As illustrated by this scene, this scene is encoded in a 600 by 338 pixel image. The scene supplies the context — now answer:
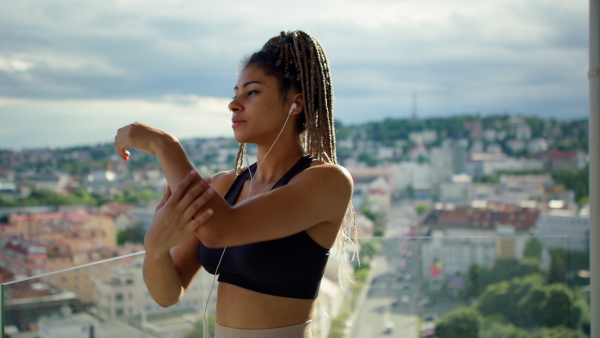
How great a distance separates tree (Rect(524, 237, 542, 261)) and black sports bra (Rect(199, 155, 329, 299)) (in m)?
2.16

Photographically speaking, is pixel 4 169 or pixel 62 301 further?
pixel 4 169

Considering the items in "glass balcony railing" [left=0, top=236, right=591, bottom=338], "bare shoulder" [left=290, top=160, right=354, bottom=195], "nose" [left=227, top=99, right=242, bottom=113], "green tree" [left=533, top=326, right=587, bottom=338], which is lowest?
"green tree" [left=533, top=326, right=587, bottom=338]

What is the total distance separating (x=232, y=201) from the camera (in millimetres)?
1382

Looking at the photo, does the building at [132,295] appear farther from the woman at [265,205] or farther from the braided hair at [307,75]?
the braided hair at [307,75]

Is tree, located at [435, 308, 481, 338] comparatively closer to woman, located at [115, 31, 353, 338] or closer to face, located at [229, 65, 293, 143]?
woman, located at [115, 31, 353, 338]

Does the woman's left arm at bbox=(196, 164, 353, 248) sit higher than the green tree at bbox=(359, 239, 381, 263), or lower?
higher

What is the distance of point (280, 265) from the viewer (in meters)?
1.16

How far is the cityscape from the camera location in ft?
7.57

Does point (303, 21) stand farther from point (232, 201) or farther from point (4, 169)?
point (232, 201)

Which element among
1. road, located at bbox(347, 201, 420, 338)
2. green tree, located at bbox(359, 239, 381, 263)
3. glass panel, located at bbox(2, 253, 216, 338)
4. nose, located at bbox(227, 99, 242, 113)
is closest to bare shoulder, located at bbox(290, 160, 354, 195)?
nose, located at bbox(227, 99, 242, 113)

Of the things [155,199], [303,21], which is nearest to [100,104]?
[155,199]

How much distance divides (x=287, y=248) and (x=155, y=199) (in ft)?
106

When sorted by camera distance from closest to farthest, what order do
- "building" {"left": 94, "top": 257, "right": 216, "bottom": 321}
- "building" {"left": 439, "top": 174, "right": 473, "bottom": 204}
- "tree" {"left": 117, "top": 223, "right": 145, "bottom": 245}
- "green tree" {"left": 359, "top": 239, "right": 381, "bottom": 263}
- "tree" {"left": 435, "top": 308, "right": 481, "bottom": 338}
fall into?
"building" {"left": 94, "top": 257, "right": 216, "bottom": 321}, "green tree" {"left": 359, "top": 239, "right": 381, "bottom": 263}, "tree" {"left": 435, "top": 308, "right": 481, "bottom": 338}, "tree" {"left": 117, "top": 223, "right": 145, "bottom": 245}, "building" {"left": 439, "top": 174, "right": 473, "bottom": 204}

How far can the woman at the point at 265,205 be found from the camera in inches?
41.4
